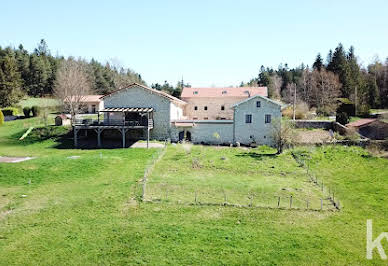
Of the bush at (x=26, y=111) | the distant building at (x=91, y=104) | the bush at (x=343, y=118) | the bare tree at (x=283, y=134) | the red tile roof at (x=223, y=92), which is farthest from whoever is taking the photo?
the distant building at (x=91, y=104)

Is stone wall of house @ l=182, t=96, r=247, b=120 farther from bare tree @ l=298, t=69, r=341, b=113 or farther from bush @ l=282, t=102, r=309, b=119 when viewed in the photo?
bare tree @ l=298, t=69, r=341, b=113

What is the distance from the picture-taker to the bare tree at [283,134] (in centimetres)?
2812

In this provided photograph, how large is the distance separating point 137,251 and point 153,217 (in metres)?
3.06

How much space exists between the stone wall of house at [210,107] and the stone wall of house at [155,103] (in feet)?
43.0

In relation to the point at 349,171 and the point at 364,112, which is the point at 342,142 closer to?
the point at 349,171

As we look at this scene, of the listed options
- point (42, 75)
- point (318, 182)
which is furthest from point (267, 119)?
point (42, 75)

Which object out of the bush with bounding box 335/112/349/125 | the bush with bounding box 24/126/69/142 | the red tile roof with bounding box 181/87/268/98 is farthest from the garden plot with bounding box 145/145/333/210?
the red tile roof with bounding box 181/87/268/98

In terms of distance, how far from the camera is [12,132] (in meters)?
39.7

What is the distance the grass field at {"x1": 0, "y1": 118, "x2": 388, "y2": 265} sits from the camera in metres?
11.6

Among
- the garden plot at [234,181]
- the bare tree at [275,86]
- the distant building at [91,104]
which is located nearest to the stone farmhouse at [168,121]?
the garden plot at [234,181]

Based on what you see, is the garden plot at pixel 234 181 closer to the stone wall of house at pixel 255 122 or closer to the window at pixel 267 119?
the stone wall of house at pixel 255 122

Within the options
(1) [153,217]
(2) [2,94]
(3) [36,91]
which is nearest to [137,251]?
(1) [153,217]

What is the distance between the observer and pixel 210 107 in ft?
161

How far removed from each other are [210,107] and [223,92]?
137 inches
